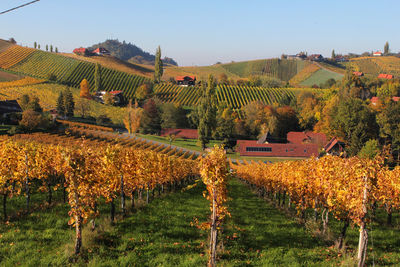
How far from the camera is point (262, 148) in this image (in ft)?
242

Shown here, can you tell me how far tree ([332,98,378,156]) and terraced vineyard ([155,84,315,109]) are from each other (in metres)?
46.0

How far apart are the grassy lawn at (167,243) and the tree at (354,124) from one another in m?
56.1

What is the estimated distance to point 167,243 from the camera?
14430 mm

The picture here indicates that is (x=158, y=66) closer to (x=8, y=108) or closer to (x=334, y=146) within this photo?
(x=8, y=108)

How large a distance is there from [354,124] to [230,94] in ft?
220

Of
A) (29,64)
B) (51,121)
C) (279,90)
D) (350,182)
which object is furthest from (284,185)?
(29,64)

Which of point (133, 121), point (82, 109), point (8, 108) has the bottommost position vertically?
point (133, 121)

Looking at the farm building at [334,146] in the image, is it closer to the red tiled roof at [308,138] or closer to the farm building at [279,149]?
the farm building at [279,149]

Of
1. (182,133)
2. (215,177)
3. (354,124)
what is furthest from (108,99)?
(215,177)

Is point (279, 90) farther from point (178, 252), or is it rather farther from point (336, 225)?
point (178, 252)

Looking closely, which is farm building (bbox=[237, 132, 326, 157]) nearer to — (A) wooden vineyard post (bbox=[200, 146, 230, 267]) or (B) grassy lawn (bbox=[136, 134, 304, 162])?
(B) grassy lawn (bbox=[136, 134, 304, 162])

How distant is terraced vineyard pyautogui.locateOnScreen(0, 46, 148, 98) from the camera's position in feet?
430

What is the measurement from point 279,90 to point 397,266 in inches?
5207

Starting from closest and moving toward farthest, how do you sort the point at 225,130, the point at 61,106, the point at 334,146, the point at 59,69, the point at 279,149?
1. the point at 334,146
2. the point at 279,149
3. the point at 225,130
4. the point at 61,106
5. the point at 59,69
